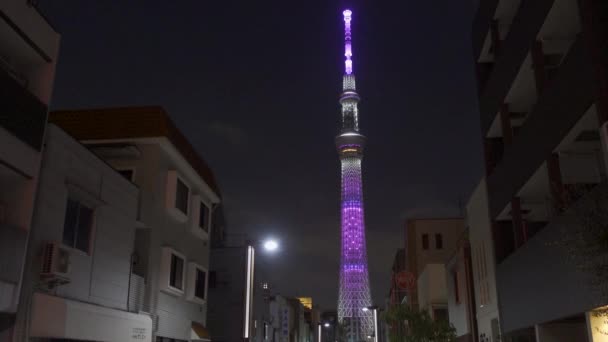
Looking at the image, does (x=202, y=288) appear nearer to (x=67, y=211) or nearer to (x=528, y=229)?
(x=67, y=211)

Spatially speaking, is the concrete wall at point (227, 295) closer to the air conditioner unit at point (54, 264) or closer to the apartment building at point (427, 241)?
the air conditioner unit at point (54, 264)

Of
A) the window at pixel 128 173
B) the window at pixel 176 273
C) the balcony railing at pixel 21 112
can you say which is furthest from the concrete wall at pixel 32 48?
the window at pixel 176 273

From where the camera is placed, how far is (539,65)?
20094 mm

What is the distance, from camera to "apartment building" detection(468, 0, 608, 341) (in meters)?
15.2

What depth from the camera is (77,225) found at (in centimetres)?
1809

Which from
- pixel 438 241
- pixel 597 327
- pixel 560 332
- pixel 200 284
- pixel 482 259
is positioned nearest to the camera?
pixel 597 327

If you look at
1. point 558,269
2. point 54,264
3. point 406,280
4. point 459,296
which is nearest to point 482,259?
point 459,296

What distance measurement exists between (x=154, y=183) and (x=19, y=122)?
29.7 ft

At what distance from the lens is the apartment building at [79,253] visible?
15.5 m

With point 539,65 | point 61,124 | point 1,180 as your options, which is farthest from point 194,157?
point 539,65

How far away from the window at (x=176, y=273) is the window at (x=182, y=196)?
83.3 inches

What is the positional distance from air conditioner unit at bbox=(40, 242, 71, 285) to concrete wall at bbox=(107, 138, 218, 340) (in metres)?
6.64

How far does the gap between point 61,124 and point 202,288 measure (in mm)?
10364

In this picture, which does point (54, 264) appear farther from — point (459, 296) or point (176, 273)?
point (459, 296)
